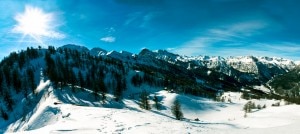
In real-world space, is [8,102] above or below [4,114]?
above

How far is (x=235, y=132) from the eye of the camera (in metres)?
34.6

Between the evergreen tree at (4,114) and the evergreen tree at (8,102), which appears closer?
the evergreen tree at (4,114)

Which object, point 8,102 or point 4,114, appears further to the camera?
point 8,102

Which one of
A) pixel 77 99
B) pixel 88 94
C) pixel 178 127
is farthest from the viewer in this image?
pixel 88 94

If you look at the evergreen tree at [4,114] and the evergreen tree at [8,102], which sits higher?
the evergreen tree at [8,102]

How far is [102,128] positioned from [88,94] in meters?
139

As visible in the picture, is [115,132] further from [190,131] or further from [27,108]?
[27,108]

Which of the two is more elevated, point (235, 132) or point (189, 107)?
point (235, 132)

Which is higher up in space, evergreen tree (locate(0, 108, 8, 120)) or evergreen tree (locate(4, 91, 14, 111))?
evergreen tree (locate(4, 91, 14, 111))

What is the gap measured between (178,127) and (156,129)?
149 inches

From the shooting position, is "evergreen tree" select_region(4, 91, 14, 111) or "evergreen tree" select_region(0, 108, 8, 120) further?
"evergreen tree" select_region(4, 91, 14, 111)

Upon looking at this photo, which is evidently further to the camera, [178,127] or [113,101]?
[113,101]

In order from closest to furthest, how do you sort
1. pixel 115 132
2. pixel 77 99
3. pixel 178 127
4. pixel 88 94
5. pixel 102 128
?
pixel 115 132
pixel 102 128
pixel 178 127
pixel 77 99
pixel 88 94

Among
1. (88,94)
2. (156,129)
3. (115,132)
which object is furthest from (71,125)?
(88,94)
